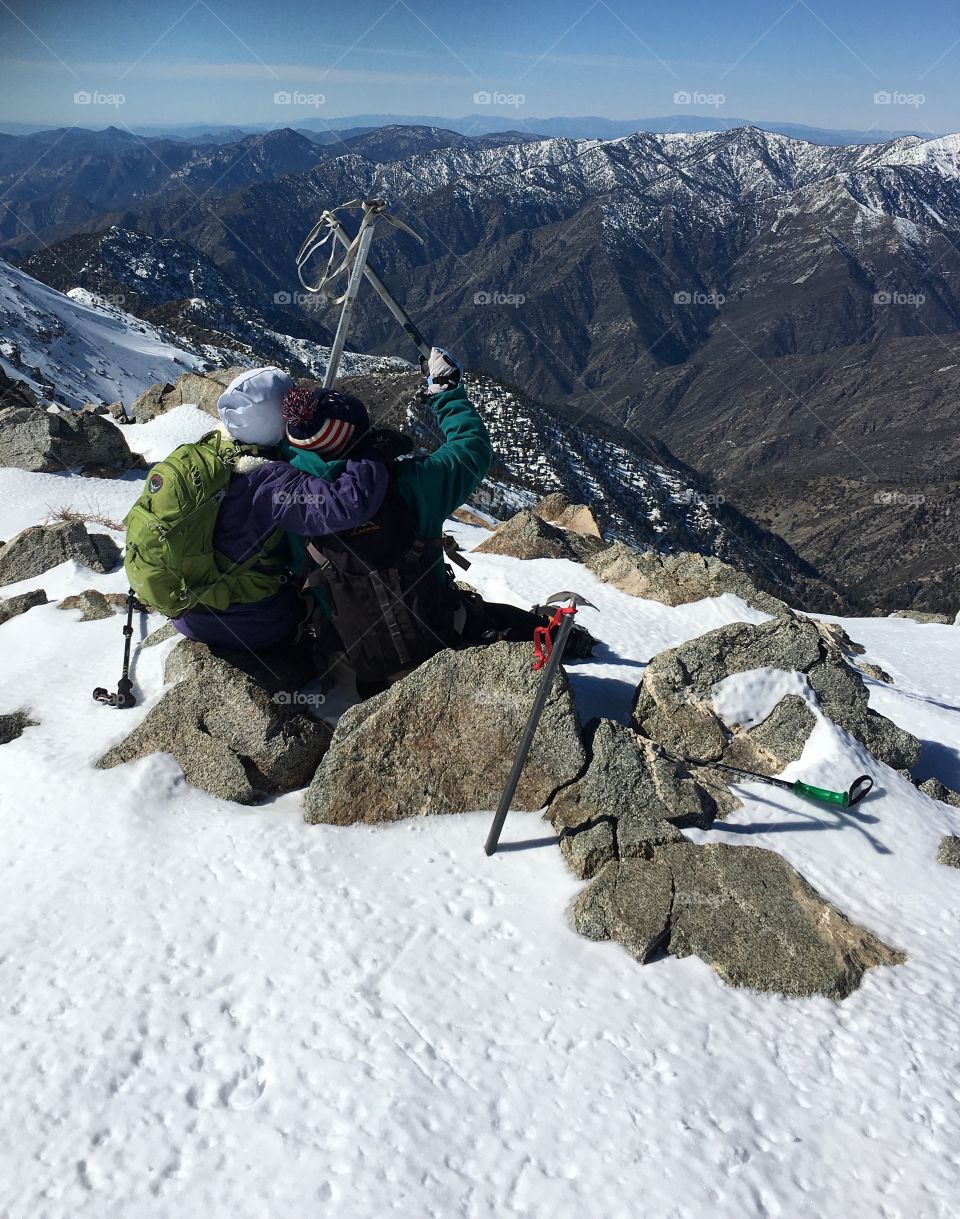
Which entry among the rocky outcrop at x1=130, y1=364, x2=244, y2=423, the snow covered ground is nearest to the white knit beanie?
the snow covered ground

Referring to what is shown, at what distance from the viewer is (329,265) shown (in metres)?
10.1

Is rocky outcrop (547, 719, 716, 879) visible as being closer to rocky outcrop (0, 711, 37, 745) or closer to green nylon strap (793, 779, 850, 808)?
green nylon strap (793, 779, 850, 808)

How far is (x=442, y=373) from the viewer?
7.97m

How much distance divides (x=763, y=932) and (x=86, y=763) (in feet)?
23.8

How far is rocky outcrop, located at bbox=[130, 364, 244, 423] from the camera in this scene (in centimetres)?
3316

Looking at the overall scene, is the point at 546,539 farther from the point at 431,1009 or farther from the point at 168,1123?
the point at 168,1123

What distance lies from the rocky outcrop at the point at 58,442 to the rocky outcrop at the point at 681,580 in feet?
61.3

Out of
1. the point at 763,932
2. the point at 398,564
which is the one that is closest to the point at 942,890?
the point at 763,932

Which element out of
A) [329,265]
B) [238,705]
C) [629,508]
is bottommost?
[629,508]

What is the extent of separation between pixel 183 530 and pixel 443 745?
345cm

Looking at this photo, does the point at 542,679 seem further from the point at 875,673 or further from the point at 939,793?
the point at 875,673

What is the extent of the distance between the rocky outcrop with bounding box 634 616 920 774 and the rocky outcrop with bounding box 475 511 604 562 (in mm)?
10224

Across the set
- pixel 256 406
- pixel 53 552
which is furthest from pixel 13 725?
pixel 53 552

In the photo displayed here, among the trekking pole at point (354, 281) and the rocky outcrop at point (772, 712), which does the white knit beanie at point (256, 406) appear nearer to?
the trekking pole at point (354, 281)
